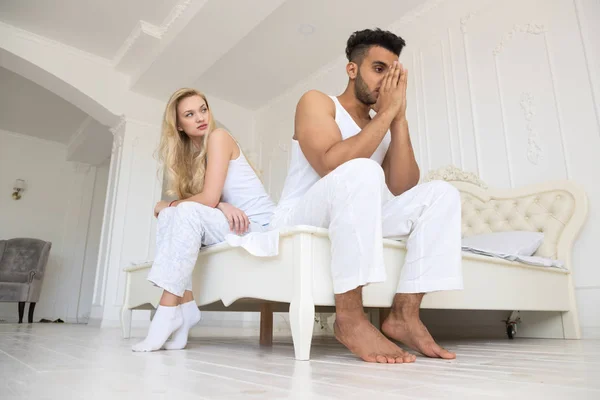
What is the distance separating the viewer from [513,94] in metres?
2.99

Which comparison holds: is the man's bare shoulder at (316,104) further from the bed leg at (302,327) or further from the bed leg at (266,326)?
the bed leg at (266,326)

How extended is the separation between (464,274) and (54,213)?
6904 millimetres

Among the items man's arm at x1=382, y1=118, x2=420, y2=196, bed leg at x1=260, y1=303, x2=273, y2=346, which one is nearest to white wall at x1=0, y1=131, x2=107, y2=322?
bed leg at x1=260, y1=303, x2=273, y2=346

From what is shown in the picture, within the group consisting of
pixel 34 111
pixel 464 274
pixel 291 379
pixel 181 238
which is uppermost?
pixel 34 111

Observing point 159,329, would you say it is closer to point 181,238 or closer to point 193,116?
point 181,238

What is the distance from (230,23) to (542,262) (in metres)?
3.08

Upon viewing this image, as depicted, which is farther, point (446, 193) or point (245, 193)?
point (245, 193)

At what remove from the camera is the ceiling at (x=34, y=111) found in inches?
210

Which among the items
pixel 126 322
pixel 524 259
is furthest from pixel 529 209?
pixel 126 322

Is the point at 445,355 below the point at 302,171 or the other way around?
below

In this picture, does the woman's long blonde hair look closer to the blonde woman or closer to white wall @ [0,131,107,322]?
the blonde woman

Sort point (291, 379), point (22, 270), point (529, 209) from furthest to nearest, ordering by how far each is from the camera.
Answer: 1. point (22, 270)
2. point (529, 209)
3. point (291, 379)

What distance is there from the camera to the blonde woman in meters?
1.49

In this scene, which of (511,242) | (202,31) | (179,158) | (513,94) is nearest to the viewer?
(179,158)
